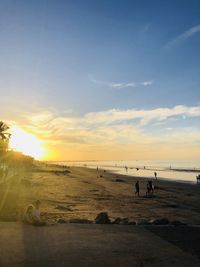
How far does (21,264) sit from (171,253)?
4.92 meters

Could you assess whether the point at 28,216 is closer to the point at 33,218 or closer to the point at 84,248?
the point at 33,218

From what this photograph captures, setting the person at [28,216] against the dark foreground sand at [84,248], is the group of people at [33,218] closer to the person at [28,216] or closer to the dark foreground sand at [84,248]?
the person at [28,216]

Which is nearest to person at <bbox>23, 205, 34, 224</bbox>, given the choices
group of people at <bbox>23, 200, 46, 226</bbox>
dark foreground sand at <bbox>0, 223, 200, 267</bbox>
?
group of people at <bbox>23, 200, 46, 226</bbox>

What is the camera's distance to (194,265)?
1101 cm

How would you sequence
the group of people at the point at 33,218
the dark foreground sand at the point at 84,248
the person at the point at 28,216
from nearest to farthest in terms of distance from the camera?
the dark foreground sand at the point at 84,248
the group of people at the point at 33,218
the person at the point at 28,216

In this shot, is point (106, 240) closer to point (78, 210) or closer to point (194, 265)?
point (194, 265)

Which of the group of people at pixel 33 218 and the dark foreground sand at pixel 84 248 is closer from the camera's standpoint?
the dark foreground sand at pixel 84 248

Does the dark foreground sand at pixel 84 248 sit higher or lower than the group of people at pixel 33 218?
lower

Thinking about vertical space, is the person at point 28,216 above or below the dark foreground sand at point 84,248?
above

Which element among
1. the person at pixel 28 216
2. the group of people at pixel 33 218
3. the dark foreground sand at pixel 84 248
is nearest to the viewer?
the dark foreground sand at pixel 84 248

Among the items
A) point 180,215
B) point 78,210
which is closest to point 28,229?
point 78,210

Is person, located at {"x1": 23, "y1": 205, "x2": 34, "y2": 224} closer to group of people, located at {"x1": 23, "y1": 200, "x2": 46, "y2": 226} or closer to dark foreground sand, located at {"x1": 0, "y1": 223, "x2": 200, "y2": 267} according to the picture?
group of people, located at {"x1": 23, "y1": 200, "x2": 46, "y2": 226}

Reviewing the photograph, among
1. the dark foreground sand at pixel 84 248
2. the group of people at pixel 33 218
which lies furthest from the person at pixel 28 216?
the dark foreground sand at pixel 84 248

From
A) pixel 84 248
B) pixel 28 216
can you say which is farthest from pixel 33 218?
pixel 84 248
